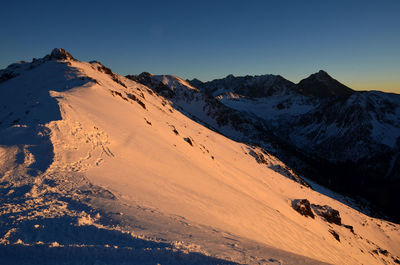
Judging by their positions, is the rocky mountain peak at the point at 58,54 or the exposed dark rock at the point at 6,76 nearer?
the exposed dark rock at the point at 6,76

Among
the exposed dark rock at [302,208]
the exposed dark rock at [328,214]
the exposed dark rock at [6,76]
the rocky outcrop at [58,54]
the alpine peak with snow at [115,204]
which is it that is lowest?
the exposed dark rock at [328,214]

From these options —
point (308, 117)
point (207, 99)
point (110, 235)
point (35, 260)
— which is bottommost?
point (35, 260)

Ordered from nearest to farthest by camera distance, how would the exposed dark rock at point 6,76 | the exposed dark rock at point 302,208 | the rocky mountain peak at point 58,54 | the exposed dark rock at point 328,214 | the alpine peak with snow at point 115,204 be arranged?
the alpine peak with snow at point 115,204 < the exposed dark rock at point 302,208 < the exposed dark rock at point 328,214 < the exposed dark rock at point 6,76 < the rocky mountain peak at point 58,54

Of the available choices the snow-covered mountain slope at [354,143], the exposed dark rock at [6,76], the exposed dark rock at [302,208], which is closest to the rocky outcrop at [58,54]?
the exposed dark rock at [6,76]

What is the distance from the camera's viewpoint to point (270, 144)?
104250mm

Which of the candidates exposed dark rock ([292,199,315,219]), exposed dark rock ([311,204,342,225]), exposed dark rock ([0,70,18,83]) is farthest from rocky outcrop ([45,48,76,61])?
exposed dark rock ([311,204,342,225])

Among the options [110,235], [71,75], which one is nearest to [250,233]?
[110,235]

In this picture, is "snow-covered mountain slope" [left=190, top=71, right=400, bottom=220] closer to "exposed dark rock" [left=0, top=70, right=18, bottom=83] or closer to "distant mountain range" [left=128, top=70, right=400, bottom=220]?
"distant mountain range" [left=128, top=70, right=400, bottom=220]

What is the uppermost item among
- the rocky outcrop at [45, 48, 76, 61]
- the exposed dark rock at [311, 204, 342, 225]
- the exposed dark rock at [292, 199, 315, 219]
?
the rocky outcrop at [45, 48, 76, 61]

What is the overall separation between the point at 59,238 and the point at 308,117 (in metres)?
201

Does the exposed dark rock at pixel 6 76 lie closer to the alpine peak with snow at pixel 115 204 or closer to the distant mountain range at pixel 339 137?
the alpine peak with snow at pixel 115 204

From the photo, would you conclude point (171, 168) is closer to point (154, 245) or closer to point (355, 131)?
point (154, 245)

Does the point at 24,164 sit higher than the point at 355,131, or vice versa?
the point at 355,131

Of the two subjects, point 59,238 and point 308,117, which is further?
point 308,117
